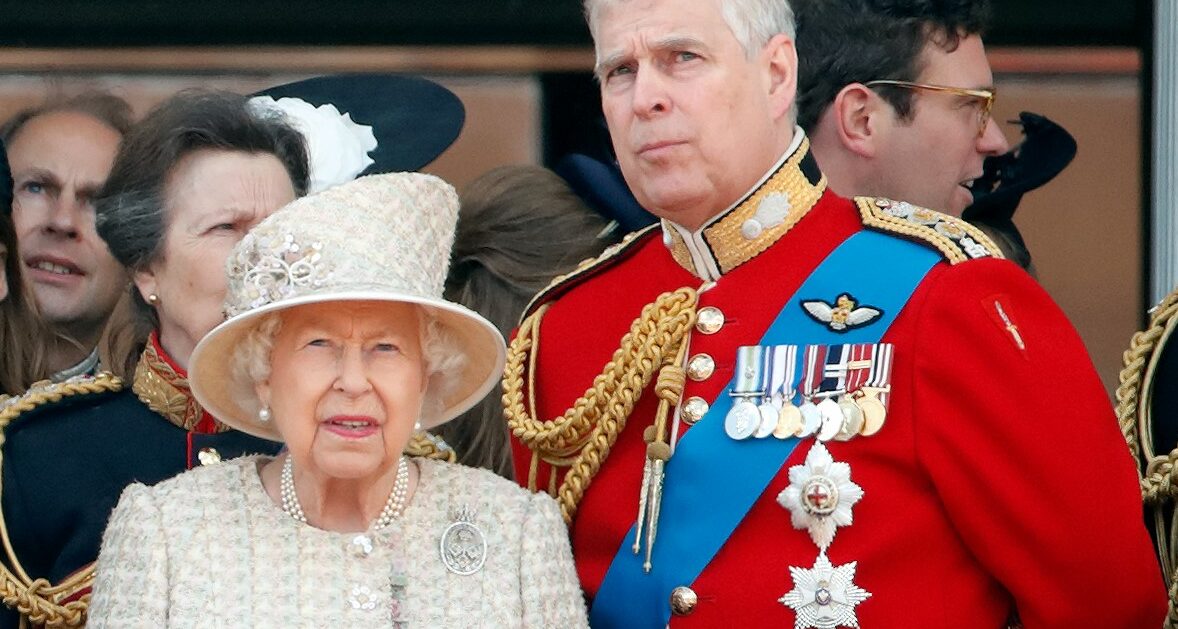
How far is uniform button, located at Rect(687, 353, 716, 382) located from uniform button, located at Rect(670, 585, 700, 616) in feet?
1.03

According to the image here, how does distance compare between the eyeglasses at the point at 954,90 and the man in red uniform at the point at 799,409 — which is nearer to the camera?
the man in red uniform at the point at 799,409

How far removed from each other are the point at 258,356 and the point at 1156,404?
1.47 m

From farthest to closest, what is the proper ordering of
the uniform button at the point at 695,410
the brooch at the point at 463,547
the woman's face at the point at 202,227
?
the woman's face at the point at 202,227
the uniform button at the point at 695,410
the brooch at the point at 463,547

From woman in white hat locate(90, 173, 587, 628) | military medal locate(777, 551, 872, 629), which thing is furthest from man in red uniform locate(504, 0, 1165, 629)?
woman in white hat locate(90, 173, 587, 628)

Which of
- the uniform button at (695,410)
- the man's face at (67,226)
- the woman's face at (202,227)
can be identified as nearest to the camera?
the uniform button at (695,410)

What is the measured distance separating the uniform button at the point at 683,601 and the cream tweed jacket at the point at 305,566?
161mm

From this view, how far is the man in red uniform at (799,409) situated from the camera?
3.08 m

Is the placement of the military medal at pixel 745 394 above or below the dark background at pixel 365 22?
below

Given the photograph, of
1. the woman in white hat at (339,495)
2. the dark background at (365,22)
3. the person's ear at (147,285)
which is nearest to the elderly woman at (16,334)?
the person's ear at (147,285)

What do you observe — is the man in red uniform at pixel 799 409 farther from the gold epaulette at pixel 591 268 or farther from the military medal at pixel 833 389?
the gold epaulette at pixel 591 268

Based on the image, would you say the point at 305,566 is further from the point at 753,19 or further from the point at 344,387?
the point at 753,19

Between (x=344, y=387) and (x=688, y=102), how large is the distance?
66cm

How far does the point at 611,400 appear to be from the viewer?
11.0 ft

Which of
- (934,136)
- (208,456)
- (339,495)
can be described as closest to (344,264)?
(339,495)
